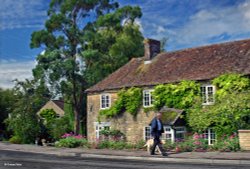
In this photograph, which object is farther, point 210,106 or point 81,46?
point 81,46

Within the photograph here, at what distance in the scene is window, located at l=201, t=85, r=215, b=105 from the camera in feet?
→ 87.7

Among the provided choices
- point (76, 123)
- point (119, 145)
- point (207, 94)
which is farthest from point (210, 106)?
point (76, 123)

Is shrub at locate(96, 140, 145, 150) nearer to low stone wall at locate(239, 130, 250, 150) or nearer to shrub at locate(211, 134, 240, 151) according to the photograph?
shrub at locate(211, 134, 240, 151)

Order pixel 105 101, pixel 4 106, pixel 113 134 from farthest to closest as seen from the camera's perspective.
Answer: pixel 4 106 → pixel 105 101 → pixel 113 134

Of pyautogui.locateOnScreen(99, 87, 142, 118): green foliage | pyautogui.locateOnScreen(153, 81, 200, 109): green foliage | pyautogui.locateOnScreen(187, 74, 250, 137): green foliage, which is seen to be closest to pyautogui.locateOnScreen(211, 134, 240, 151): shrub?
pyautogui.locateOnScreen(187, 74, 250, 137): green foliage

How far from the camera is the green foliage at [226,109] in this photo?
2316cm

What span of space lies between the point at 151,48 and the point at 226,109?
42.5ft

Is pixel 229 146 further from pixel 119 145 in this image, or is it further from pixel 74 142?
pixel 74 142

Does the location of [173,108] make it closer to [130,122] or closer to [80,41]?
[130,122]

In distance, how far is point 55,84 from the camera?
142 feet

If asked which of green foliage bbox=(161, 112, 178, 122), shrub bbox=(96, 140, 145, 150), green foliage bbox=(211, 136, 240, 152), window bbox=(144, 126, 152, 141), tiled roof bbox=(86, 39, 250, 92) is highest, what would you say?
tiled roof bbox=(86, 39, 250, 92)

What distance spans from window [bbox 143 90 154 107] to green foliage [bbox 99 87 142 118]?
0.37 m

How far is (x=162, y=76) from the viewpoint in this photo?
3052 cm

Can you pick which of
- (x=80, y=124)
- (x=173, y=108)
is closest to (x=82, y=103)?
(x=80, y=124)
